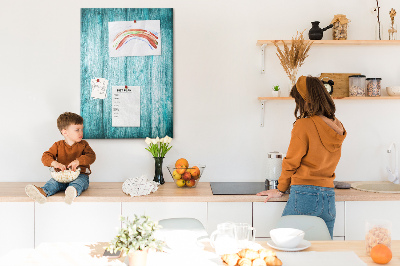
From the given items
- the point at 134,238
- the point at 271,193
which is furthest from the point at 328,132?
the point at 134,238

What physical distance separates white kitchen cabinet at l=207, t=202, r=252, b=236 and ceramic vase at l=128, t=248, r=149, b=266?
1370mm

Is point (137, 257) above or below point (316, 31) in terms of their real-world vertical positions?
below

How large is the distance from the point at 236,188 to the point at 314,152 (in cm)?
72

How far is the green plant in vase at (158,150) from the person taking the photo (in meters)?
3.14

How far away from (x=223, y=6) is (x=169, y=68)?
2.06ft

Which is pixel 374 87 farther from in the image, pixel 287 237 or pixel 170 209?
pixel 287 237

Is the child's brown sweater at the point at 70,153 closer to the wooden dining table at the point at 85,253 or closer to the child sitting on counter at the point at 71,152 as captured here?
the child sitting on counter at the point at 71,152

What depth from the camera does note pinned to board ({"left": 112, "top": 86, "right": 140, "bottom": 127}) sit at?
3271 millimetres

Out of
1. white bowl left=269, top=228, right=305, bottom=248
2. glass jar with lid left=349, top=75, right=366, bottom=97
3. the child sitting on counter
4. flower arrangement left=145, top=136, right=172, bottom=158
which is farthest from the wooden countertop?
white bowl left=269, top=228, right=305, bottom=248

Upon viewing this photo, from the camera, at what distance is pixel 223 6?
3299mm

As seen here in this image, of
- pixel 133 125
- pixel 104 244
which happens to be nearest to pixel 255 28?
pixel 133 125

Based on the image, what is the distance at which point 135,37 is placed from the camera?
3262mm

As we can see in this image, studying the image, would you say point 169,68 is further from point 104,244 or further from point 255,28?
point 104,244

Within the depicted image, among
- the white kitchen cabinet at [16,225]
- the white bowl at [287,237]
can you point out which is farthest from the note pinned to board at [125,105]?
the white bowl at [287,237]
